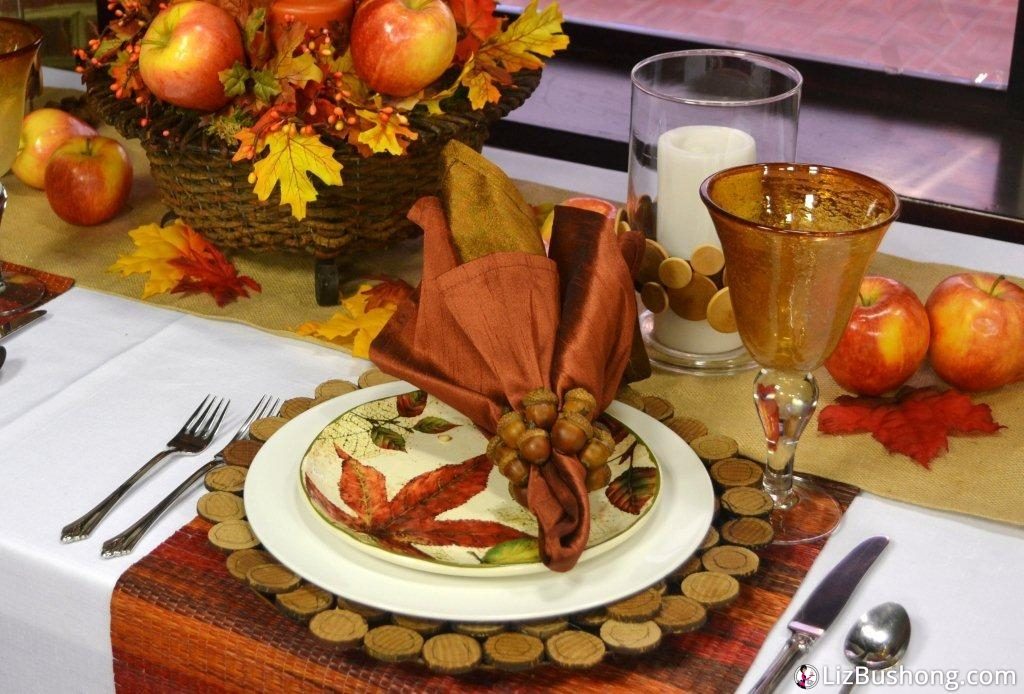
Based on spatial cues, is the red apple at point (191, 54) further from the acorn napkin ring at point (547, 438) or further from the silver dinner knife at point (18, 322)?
the acorn napkin ring at point (547, 438)

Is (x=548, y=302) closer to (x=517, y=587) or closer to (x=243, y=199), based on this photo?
(x=517, y=587)

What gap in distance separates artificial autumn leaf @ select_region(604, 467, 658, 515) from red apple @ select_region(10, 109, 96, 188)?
2.55ft

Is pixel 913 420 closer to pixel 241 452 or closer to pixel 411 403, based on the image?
pixel 411 403

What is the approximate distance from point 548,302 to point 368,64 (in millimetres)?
291

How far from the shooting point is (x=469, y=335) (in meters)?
0.76

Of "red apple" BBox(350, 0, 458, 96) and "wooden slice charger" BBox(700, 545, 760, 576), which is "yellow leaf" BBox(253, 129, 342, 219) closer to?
"red apple" BBox(350, 0, 458, 96)

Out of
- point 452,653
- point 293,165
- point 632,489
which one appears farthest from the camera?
point 293,165

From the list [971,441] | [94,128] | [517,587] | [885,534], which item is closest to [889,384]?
[971,441]

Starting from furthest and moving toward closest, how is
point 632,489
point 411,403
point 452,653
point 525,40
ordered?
point 525,40 → point 411,403 → point 632,489 → point 452,653

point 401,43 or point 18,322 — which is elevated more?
point 401,43

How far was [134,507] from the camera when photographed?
76 centimetres

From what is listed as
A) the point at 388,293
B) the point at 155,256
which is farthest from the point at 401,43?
the point at 155,256

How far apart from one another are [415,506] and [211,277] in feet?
1.43

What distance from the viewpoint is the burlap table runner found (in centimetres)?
81
